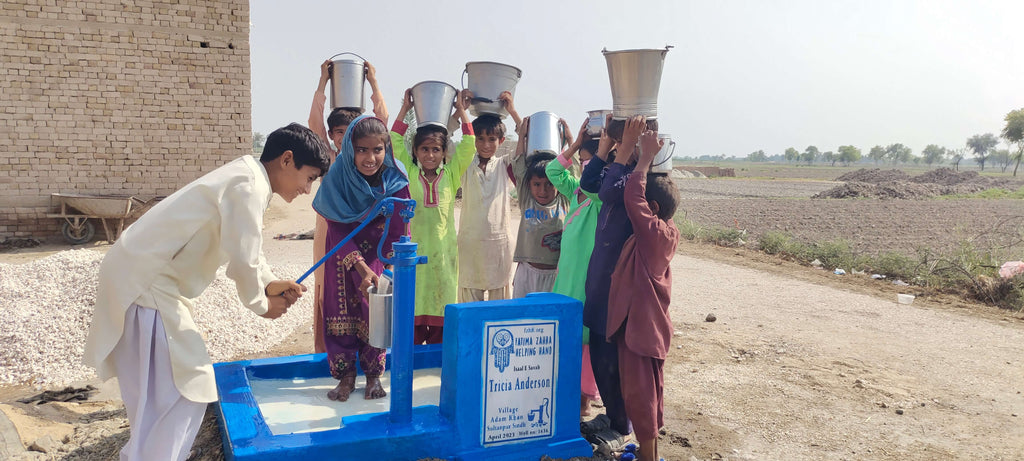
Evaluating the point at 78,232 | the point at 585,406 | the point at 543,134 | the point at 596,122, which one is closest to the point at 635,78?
the point at 596,122

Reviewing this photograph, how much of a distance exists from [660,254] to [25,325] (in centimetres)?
514

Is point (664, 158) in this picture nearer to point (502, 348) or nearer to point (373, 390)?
point (502, 348)

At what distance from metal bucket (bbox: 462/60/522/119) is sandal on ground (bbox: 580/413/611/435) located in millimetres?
1983

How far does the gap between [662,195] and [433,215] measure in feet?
4.82

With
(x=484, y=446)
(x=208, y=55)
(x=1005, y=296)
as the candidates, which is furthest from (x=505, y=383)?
(x=208, y=55)

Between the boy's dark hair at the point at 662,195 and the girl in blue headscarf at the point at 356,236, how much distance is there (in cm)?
122

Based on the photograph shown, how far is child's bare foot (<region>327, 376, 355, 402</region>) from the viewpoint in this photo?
11.0 feet

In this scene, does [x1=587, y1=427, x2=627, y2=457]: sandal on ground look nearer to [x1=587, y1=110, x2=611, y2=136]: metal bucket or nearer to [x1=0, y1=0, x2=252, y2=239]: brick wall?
[x1=587, y1=110, x2=611, y2=136]: metal bucket

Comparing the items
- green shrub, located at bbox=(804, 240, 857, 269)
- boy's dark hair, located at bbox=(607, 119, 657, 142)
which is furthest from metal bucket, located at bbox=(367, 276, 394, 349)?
green shrub, located at bbox=(804, 240, 857, 269)

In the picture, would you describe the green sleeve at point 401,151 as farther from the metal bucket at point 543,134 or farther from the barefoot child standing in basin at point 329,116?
the metal bucket at point 543,134

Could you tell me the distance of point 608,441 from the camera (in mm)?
3244

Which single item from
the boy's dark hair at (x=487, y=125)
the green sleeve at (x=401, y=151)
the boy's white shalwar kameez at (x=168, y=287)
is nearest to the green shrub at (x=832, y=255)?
the boy's dark hair at (x=487, y=125)

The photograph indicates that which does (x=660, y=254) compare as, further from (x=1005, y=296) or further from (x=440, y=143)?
(x=1005, y=296)

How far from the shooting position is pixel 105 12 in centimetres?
1027
